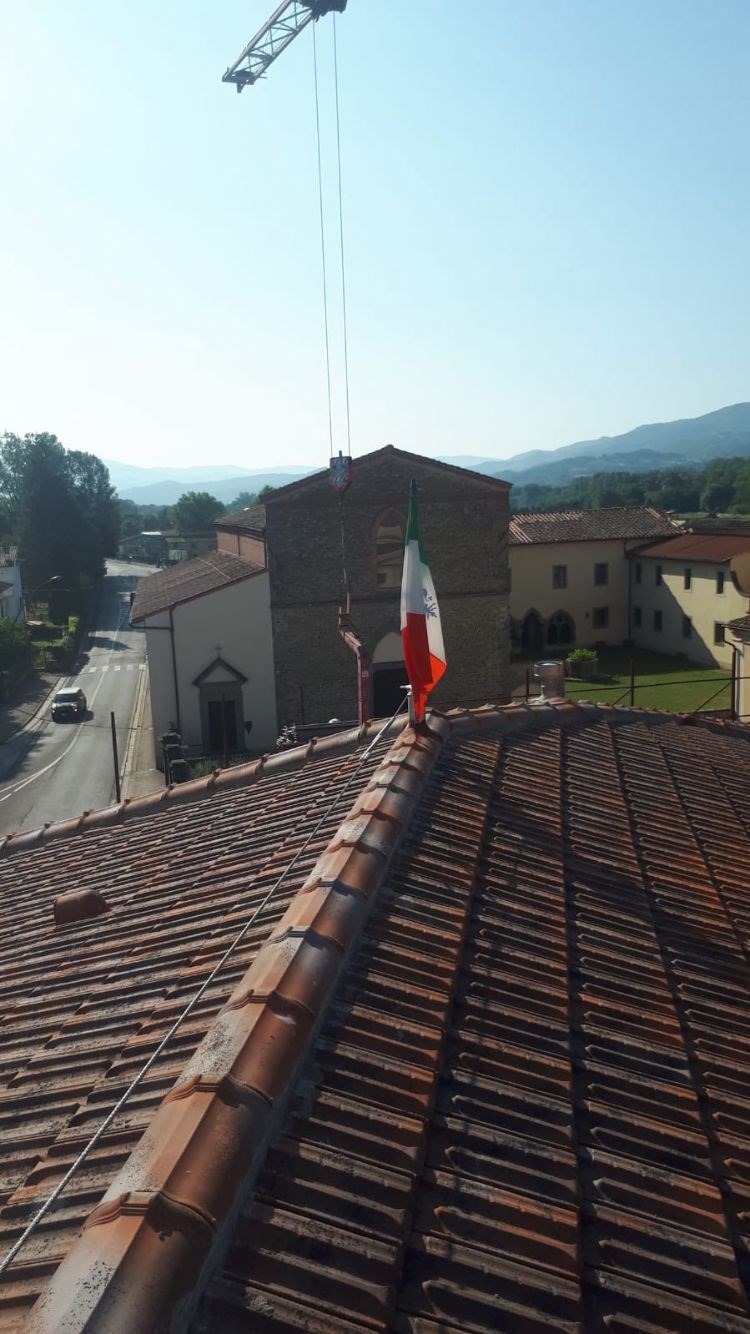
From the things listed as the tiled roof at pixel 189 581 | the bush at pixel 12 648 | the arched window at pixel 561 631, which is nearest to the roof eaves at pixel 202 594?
the tiled roof at pixel 189 581

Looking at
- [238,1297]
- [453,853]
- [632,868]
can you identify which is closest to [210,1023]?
[238,1297]

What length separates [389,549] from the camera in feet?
108

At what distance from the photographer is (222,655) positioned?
32.9 metres

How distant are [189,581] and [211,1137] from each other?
36.8 metres

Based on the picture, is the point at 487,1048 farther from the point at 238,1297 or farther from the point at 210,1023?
the point at 238,1297

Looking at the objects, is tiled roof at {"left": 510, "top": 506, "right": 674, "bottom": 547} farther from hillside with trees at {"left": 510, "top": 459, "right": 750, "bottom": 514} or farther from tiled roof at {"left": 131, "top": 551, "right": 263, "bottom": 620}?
hillside with trees at {"left": 510, "top": 459, "right": 750, "bottom": 514}

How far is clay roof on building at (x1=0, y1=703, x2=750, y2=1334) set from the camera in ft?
11.3

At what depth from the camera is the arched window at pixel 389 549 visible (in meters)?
32.3

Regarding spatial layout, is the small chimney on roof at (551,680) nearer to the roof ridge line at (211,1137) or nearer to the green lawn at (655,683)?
the roof ridge line at (211,1137)

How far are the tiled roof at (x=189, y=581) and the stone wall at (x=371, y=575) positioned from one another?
1.85m

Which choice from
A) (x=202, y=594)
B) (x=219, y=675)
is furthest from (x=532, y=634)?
(x=202, y=594)

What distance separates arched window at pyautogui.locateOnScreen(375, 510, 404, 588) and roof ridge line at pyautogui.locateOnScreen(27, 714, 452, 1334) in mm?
26864

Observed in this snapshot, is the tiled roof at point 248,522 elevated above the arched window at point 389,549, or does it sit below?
above

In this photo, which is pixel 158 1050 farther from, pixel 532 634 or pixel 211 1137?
pixel 532 634
